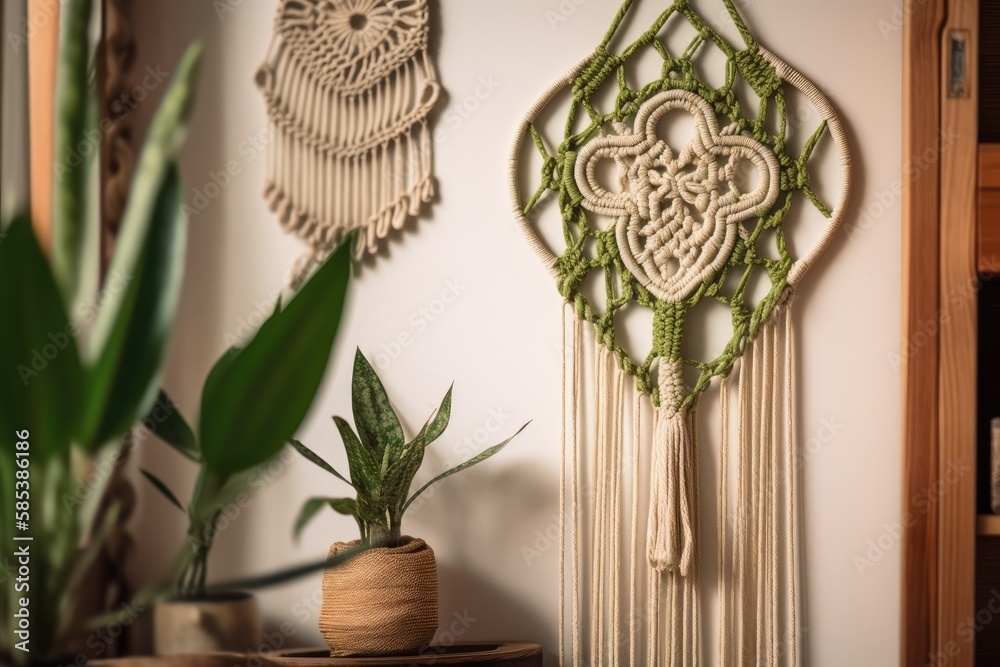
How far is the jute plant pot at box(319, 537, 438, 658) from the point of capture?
3.64ft

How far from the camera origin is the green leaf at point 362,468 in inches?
45.5

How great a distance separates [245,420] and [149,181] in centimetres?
10

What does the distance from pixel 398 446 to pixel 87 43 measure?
0.94 m

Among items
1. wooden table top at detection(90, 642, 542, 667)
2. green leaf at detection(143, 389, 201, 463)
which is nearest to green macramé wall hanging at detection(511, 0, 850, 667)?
wooden table top at detection(90, 642, 542, 667)

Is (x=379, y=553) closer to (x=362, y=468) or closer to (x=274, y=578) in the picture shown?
(x=362, y=468)

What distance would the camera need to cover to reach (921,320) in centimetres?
118

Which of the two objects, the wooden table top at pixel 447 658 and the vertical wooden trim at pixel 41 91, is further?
the wooden table top at pixel 447 658

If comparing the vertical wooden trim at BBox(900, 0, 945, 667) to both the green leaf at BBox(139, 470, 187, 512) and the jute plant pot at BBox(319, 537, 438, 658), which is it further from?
the green leaf at BBox(139, 470, 187, 512)

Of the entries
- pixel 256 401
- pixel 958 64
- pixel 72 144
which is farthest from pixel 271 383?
pixel 958 64

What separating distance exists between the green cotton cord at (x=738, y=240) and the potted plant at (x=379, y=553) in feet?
1.07

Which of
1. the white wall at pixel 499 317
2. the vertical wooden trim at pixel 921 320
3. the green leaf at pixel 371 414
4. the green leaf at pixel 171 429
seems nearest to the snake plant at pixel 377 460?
the green leaf at pixel 371 414

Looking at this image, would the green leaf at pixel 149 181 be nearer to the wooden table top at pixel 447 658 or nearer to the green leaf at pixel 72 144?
the green leaf at pixel 72 144

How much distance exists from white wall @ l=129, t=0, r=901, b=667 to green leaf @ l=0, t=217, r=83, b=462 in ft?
3.39

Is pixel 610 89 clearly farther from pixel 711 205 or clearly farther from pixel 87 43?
pixel 87 43
